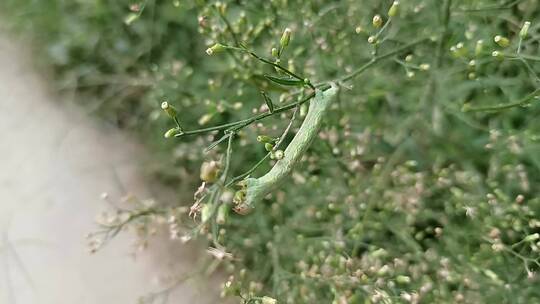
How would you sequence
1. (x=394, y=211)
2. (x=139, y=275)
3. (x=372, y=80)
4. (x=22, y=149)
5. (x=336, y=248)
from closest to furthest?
(x=336, y=248), (x=394, y=211), (x=372, y=80), (x=139, y=275), (x=22, y=149)

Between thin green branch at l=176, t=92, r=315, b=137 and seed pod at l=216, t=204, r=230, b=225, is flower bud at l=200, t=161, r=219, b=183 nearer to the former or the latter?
seed pod at l=216, t=204, r=230, b=225

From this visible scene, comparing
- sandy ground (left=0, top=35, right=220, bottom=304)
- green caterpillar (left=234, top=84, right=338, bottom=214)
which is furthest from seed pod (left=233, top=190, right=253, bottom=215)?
sandy ground (left=0, top=35, right=220, bottom=304)

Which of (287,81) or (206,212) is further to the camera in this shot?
(287,81)

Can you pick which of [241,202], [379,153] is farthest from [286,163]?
[379,153]

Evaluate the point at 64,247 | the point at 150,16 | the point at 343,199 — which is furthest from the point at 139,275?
the point at 150,16

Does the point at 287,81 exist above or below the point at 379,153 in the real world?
above

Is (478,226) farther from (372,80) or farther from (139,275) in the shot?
→ (139,275)

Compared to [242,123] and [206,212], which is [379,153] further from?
[206,212]
